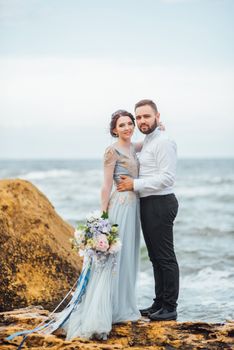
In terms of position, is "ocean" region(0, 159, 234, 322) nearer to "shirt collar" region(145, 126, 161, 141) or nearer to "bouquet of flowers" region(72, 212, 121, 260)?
"bouquet of flowers" region(72, 212, 121, 260)

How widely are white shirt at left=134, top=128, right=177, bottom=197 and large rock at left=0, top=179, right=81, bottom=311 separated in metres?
1.69

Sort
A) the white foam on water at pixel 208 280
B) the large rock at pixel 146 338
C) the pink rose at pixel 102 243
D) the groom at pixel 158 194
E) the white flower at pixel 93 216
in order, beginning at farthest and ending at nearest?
the white foam on water at pixel 208 280 < the groom at pixel 158 194 < the white flower at pixel 93 216 < the pink rose at pixel 102 243 < the large rock at pixel 146 338

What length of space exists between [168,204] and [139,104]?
1.04 meters

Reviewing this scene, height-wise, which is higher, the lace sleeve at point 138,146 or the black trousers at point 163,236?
the lace sleeve at point 138,146

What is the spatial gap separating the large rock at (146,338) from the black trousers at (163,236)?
405 mm

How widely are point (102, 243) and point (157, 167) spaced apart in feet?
3.09

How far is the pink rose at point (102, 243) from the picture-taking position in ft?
17.8

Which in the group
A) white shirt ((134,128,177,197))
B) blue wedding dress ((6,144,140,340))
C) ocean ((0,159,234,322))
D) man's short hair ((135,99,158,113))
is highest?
man's short hair ((135,99,158,113))

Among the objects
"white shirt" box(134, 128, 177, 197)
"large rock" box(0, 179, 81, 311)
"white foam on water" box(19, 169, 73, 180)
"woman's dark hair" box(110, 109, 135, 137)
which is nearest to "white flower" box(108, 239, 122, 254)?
"white shirt" box(134, 128, 177, 197)

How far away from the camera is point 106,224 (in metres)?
5.55

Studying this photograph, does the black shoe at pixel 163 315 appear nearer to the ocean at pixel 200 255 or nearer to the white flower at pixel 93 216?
the white flower at pixel 93 216

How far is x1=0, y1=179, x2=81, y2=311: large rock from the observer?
665 centimetres

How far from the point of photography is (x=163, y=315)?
19.1 ft


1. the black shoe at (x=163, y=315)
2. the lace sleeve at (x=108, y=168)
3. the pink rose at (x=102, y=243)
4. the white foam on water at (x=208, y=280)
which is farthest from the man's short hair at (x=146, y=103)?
the white foam on water at (x=208, y=280)
